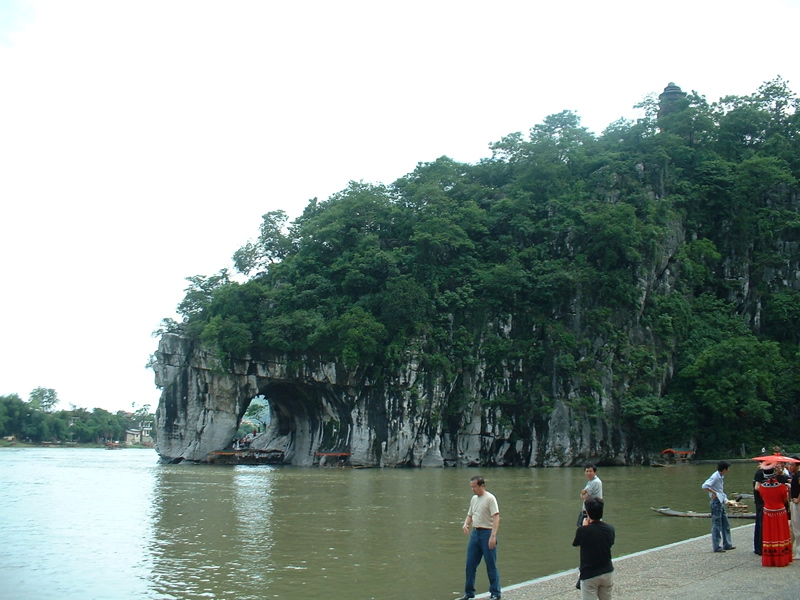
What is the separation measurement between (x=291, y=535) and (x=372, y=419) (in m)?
23.1

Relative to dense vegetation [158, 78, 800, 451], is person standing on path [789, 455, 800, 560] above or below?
below

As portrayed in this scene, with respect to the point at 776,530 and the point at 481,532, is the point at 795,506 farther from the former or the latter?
the point at 481,532

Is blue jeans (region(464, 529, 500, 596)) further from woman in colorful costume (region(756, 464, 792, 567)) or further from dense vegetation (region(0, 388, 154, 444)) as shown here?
dense vegetation (region(0, 388, 154, 444))

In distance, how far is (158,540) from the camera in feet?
40.4

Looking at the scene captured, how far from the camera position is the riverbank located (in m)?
6.75

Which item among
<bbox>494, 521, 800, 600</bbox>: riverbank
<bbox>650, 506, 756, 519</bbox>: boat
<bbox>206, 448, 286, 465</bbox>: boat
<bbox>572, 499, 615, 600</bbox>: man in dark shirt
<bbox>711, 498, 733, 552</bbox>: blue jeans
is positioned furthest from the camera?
<bbox>206, 448, 286, 465</bbox>: boat

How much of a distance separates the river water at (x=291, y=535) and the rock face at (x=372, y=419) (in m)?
10.6

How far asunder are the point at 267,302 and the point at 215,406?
6.35 metres

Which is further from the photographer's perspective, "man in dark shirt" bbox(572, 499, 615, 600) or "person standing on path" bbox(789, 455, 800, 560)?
"person standing on path" bbox(789, 455, 800, 560)

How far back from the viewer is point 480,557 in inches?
301

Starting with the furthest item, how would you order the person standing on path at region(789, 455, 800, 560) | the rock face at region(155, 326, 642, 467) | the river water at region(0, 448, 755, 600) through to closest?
the rock face at region(155, 326, 642, 467) < the river water at region(0, 448, 755, 600) < the person standing on path at region(789, 455, 800, 560)

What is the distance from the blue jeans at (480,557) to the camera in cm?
729

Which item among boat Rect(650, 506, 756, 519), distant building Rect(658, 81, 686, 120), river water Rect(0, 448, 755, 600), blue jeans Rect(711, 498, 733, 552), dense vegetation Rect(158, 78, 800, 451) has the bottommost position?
river water Rect(0, 448, 755, 600)

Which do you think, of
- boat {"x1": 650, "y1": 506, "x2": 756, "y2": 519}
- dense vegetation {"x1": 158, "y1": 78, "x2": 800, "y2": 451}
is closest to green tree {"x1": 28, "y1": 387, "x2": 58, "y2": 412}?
dense vegetation {"x1": 158, "y1": 78, "x2": 800, "y2": 451}
